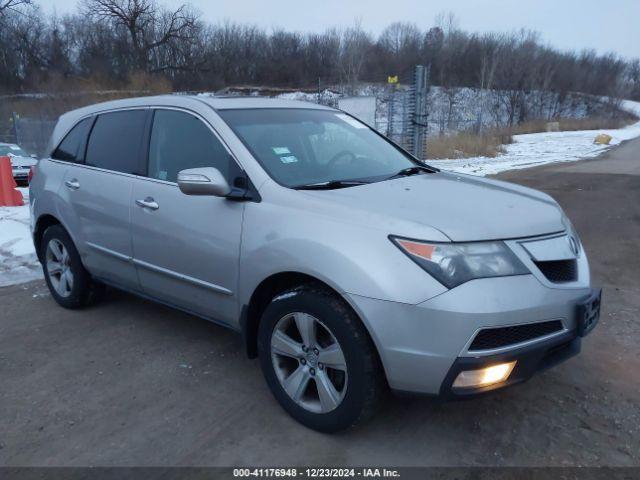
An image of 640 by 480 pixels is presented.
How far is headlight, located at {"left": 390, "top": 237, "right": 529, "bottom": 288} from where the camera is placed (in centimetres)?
235

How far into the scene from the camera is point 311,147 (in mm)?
3512

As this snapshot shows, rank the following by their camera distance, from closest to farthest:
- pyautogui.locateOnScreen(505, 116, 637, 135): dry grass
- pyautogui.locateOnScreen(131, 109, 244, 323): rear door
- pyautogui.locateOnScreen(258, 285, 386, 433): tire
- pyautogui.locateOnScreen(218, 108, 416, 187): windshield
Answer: pyautogui.locateOnScreen(258, 285, 386, 433): tire
pyautogui.locateOnScreen(131, 109, 244, 323): rear door
pyautogui.locateOnScreen(218, 108, 416, 187): windshield
pyautogui.locateOnScreen(505, 116, 637, 135): dry grass

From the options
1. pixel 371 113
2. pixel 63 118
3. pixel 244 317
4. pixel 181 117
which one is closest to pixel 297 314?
pixel 244 317

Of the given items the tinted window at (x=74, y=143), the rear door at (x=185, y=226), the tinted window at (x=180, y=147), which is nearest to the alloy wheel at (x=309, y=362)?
the rear door at (x=185, y=226)

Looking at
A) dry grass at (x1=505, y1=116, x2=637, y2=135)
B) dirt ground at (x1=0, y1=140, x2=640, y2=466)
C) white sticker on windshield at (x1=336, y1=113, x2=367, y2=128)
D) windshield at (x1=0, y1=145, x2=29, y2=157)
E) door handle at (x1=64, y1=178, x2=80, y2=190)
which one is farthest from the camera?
dry grass at (x1=505, y1=116, x2=637, y2=135)

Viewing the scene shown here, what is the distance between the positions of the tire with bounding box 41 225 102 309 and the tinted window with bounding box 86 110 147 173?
760mm

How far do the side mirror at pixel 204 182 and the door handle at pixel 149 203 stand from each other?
59cm

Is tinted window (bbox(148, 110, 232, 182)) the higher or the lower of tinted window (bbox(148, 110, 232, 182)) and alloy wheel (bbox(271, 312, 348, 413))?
the higher

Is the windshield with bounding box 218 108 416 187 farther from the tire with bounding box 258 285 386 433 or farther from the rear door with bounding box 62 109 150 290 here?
the rear door with bounding box 62 109 150 290

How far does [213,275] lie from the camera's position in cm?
317

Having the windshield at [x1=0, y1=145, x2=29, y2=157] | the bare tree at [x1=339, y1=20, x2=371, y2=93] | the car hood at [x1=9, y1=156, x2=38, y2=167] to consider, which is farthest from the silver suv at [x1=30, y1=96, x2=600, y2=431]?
the bare tree at [x1=339, y1=20, x2=371, y2=93]

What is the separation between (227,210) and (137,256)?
102 centimetres

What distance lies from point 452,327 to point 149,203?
222 cm

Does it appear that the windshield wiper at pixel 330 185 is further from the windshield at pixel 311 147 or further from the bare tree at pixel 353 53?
the bare tree at pixel 353 53
